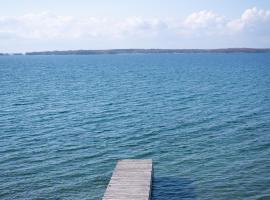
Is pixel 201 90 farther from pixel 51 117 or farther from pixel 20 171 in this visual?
pixel 20 171

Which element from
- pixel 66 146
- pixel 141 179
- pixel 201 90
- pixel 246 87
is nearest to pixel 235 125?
pixel 66 146

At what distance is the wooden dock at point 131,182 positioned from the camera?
23.0 meters

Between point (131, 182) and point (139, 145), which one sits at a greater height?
point (131, 182)

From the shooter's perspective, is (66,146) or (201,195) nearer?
(201,195)

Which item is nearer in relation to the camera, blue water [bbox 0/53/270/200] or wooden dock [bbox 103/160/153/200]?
wooden dock [bbox 103/160/153/200]

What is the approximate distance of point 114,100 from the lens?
6262 centimetres

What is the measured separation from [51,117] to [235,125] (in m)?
21.7

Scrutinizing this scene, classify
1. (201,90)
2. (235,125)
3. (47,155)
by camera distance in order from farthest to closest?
(201,90) < (235,125) < (47,155)

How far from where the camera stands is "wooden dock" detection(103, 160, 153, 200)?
75.5ft

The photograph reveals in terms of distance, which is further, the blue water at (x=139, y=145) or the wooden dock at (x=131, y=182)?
the blue water at (x=139, y=145)

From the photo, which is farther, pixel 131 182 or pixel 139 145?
pixel 139 145

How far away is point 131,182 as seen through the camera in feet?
81.7

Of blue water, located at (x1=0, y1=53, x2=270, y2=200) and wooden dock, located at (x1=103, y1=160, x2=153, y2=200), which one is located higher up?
wooden dock, located at (x1=103, y1=160, x2=153, y2=200)

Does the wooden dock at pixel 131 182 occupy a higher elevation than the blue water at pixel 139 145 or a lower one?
higher
